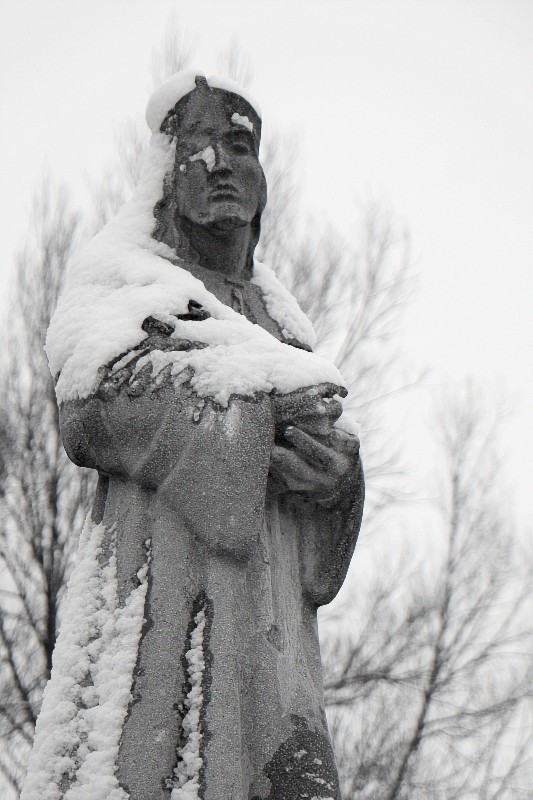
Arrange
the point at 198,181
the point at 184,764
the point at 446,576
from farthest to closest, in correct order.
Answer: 1. the point at 446,576
2. the point at 198,181
3. the point at 184,764

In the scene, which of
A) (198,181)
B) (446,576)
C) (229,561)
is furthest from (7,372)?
(229,561)

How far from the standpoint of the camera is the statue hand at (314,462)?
287 cm

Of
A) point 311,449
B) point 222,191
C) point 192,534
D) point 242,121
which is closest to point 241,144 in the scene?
point 242,121

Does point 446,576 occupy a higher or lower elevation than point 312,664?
lower

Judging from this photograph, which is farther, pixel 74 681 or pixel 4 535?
pixel 4 535

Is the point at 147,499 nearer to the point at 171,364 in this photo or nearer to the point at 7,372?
the point at 171,364

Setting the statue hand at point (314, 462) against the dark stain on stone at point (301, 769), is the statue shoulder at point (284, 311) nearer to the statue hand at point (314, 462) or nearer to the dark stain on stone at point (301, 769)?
the statue hand at point (314, 462)

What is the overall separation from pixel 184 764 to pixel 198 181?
1.91 metres

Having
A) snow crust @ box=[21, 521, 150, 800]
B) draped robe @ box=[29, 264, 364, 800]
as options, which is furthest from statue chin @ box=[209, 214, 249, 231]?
snow crust @ box=[21, 521, 150, 800]

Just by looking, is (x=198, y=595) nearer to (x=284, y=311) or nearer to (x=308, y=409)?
(x=308, y=409)

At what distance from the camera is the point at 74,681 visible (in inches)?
102

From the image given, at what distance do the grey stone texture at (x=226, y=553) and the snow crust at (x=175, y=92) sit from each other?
92 cm

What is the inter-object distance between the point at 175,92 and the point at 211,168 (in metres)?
0.40

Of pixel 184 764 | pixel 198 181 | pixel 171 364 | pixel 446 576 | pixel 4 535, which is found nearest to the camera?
pixel 184 764
